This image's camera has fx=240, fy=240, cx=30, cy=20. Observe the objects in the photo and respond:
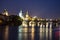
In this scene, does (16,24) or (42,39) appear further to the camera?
(16,24)

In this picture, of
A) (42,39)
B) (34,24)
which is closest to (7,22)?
(34,24)

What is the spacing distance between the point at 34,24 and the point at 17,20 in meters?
17.9

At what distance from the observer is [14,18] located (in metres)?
80.8

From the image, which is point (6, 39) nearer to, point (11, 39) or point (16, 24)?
point (11, 39)

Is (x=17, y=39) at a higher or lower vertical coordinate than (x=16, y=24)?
lower

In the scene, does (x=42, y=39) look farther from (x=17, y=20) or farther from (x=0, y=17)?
(x=0, y=17)

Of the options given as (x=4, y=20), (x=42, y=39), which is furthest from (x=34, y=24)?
(x=42, y=39)

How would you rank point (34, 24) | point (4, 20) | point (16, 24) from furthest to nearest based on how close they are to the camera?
point (34, 24) → point (4, 20) → point (16, 24)

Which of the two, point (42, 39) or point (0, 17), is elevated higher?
point (0, 17)

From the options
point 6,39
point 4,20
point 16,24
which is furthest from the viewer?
point 4,20

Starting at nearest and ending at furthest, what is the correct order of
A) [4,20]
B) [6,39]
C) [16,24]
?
[6,39]
[16,24]
[4,20]

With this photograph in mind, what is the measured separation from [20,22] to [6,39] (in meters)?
59.0

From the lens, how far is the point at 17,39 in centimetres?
2136

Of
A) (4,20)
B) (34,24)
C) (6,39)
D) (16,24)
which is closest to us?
(6,39)
